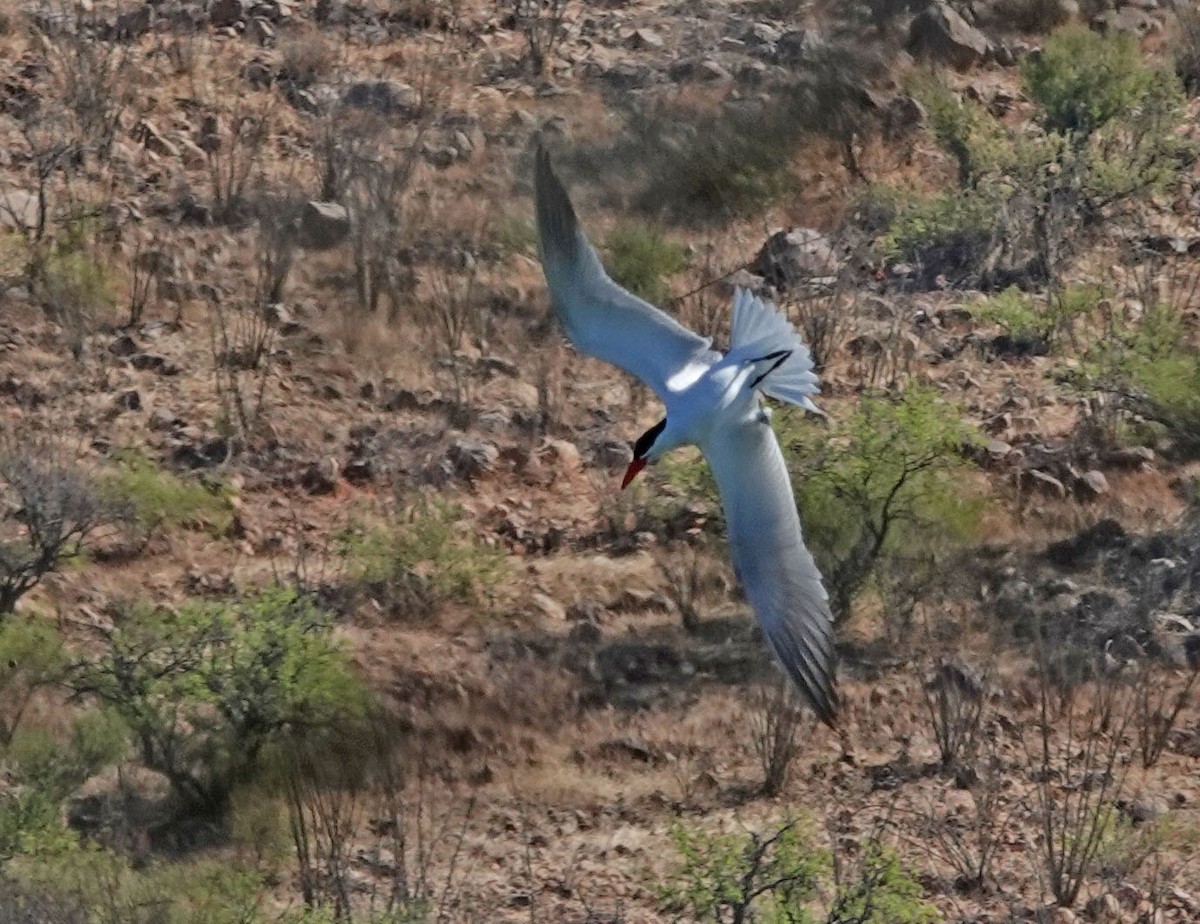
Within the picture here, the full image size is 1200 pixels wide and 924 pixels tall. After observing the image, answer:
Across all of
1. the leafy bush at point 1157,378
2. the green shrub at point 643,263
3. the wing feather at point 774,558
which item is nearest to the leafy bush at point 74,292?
the green shrub at point 643,263

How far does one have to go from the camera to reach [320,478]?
32.6ft

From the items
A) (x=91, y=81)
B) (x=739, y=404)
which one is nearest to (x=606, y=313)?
(x=739, y=404)

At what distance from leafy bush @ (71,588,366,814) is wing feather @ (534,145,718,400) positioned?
1288 millimetres

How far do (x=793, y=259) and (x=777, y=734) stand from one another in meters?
3.54

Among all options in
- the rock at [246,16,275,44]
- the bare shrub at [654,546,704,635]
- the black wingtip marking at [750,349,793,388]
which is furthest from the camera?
the rock at [246,16,275,44]

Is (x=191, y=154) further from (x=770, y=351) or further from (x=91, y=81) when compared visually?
(x=770, y=351)

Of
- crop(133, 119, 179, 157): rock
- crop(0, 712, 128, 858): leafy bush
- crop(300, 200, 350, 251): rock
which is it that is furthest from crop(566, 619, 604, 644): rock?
crop(133, 119, 179, 157): rock

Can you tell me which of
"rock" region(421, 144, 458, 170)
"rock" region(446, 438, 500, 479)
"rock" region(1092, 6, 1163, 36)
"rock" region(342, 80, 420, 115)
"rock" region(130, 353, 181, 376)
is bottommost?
"rock" region(446, 438, 500, 479)

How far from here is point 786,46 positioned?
13.2 m

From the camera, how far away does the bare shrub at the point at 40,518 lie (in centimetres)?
898

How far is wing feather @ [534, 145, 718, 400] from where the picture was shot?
8.21 metres

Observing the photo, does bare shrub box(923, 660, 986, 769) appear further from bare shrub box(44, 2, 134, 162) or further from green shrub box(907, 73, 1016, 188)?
bare shrub box(44, 2, 134, 162)

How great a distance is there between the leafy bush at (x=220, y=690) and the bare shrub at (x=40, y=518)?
54 centimetres

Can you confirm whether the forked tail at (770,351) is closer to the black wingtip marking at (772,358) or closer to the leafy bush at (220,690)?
the black wingtip marking at (772,358)
